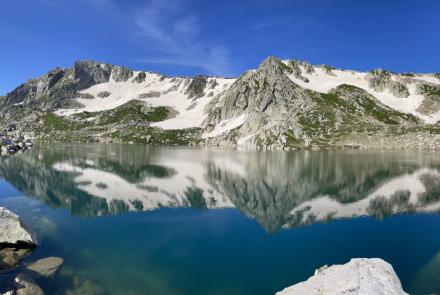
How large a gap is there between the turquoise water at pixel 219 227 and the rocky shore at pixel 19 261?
0.88 metres

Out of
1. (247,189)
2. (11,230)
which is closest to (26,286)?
(11,230)

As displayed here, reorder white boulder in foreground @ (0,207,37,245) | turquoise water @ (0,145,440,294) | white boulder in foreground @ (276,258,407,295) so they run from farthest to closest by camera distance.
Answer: white boulder in foreground @ (0,207,37,245)
turquoise water @ (0,145,440,294)
white boulder in foreground @ (276,258,407,295)

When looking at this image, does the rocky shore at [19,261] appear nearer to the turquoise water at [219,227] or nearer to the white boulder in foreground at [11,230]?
the white boulder in foreground at [11,230]

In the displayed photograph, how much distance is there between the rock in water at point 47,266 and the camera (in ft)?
83.9

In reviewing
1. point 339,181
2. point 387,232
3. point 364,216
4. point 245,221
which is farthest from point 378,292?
point 339,181

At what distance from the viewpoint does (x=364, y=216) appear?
45469 millimetres

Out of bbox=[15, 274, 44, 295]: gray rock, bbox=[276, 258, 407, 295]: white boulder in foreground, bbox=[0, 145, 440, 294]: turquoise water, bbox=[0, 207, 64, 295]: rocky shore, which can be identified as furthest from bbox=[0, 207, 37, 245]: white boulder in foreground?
bbox=[276, 258, 407, 295]: white boulder in foreground

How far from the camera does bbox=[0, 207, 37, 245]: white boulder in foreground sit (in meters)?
29.7

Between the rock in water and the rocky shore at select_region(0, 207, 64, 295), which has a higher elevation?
the rocky shore at select_region(0, 207, 64, 295)

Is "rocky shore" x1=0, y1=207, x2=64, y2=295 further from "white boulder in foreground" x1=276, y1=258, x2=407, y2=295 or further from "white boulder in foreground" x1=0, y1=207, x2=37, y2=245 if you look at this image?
"white boulder in foreground" x1=276, y1=258, x2=407, y2=295

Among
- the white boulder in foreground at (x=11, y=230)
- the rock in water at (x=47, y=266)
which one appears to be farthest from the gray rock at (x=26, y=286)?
the white boulder in foreground at (x=11, y=230)

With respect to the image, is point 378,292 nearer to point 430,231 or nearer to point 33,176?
point 430,231

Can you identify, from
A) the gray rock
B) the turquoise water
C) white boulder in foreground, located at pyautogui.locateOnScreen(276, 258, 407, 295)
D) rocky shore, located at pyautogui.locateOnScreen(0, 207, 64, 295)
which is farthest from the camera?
the turquoise water

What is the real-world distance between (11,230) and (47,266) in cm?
584
